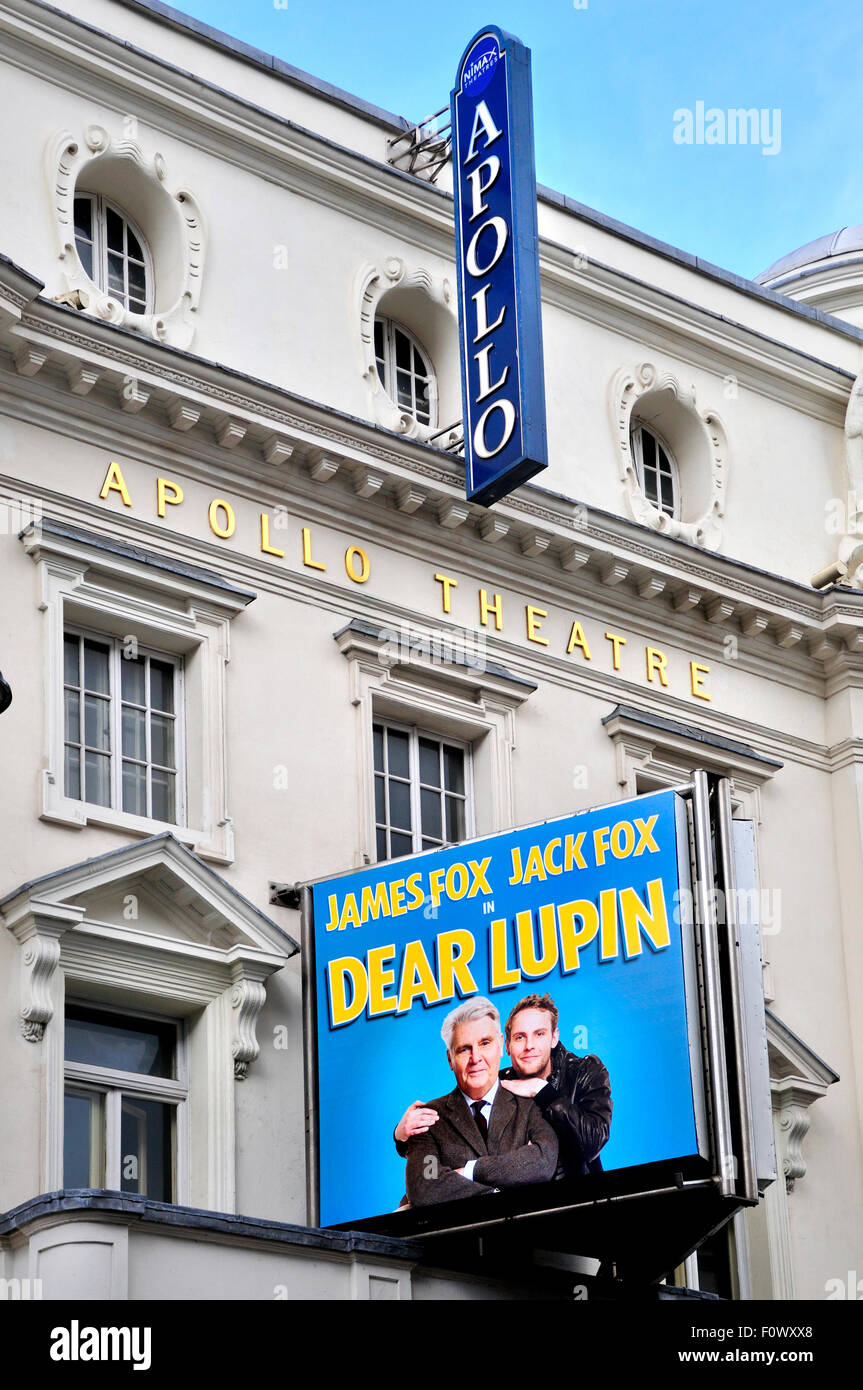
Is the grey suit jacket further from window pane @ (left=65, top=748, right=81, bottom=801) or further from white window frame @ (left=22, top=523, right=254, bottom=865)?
window pane @ (left=65, top=748, right=81, bottom=801)

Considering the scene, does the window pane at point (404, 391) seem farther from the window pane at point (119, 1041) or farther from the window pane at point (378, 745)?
the window pane at point (119, 1041)

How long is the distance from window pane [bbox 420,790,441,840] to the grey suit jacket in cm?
365

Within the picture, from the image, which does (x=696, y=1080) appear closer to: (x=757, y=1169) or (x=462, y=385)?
(x=757, y=1169)

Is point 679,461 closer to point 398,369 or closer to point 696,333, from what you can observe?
point 696,333

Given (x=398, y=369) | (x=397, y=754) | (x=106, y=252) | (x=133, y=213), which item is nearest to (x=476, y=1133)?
(x=397, y=754)

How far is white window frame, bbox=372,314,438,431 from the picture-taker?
2497 centimetres

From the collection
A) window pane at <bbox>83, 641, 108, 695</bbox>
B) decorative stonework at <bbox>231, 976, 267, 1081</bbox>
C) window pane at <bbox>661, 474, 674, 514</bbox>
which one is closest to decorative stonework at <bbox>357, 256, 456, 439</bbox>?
window pane at <bbox>661, 474, 674, 514</bbox>

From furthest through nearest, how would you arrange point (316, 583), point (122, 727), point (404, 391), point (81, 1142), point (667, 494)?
point (667, 494) → point (404, 391) → point (316, 583) → point (122, 727) → point (81, 1142)

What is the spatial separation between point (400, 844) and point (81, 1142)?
4.40 m

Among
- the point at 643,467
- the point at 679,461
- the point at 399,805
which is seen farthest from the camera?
the point at 679,461

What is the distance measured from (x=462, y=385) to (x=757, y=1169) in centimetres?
790

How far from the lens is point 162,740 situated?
2197 centimetres

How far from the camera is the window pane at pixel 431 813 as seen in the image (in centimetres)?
2353
